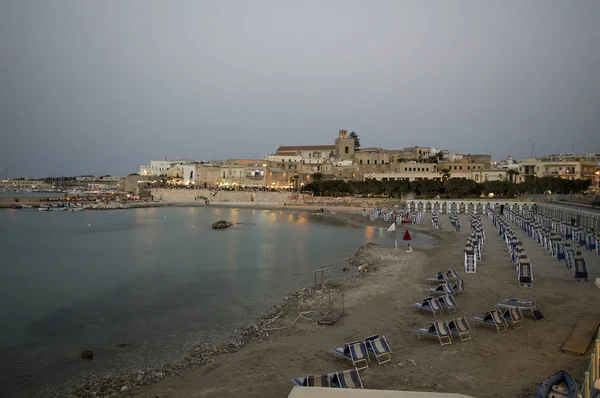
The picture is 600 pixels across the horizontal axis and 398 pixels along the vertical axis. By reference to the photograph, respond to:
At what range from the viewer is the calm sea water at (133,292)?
10.9m

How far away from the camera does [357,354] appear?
8211 mm

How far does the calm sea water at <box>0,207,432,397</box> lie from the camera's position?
10.9 m

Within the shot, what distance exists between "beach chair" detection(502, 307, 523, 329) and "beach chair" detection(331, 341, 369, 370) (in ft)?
12.6

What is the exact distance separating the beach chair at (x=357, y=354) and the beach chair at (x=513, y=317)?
151 inches

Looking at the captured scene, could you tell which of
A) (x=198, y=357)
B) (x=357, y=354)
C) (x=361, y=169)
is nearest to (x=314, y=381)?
(x=357, y=354)

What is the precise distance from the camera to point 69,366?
10445mm

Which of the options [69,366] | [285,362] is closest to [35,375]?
[69,366]

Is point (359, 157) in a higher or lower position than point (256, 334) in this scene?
higher

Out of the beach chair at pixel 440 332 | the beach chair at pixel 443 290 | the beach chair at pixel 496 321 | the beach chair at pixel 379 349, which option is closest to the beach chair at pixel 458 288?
the beach chair at pixel 443 290

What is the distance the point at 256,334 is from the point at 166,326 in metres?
3.47

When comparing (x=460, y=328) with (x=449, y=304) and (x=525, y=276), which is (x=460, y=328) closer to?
(x=449, y=304)

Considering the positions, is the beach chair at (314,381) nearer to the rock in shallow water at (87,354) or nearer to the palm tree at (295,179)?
the rock in shallow water at (87,354)

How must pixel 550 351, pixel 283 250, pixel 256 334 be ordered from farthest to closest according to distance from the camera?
pixel 283 250, pixel 256 334, pixel 550 351

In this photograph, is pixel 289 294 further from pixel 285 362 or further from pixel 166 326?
pixel 285 362
